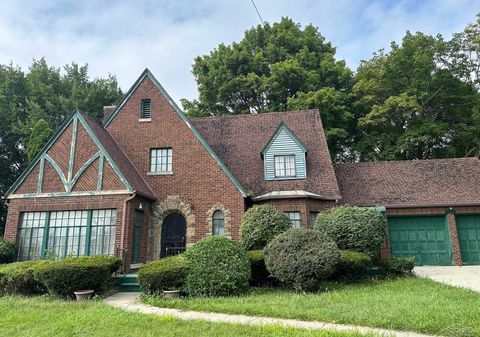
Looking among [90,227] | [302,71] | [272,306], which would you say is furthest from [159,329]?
[302,71]

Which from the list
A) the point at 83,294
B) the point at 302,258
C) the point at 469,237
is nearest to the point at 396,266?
the point at 302,258

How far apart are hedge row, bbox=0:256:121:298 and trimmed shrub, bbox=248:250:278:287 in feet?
13.3

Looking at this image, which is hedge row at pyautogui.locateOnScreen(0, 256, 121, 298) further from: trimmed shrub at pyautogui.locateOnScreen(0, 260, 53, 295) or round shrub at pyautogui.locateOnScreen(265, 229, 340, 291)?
round shrub at pyautogui.locateOnScreen(265, 229, 340, 291)

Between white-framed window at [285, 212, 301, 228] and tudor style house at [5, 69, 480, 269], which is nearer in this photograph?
tudor style house at [5, 69, 480, 269]

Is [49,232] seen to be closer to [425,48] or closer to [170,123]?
[170,123]

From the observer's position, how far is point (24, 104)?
28.8 metres

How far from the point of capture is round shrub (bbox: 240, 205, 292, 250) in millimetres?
12883

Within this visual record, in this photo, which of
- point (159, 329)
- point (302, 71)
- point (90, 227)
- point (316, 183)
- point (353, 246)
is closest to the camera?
point (159, 329)

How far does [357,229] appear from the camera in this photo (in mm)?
12359

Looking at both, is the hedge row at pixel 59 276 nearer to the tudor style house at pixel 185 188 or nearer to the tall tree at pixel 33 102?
the tudor style house at pixel 185 188

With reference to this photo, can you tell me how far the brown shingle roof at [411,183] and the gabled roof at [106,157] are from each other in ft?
30.6

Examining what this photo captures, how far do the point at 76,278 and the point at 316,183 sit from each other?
1013 centimetres

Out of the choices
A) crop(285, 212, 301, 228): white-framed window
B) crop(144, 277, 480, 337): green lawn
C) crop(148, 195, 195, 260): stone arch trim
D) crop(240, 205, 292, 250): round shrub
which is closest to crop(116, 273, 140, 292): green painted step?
crop(144, 277, 480, 337): green lawn

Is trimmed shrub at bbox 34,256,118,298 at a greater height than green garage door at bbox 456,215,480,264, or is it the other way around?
green garage door at bbox 456,215,480,264
